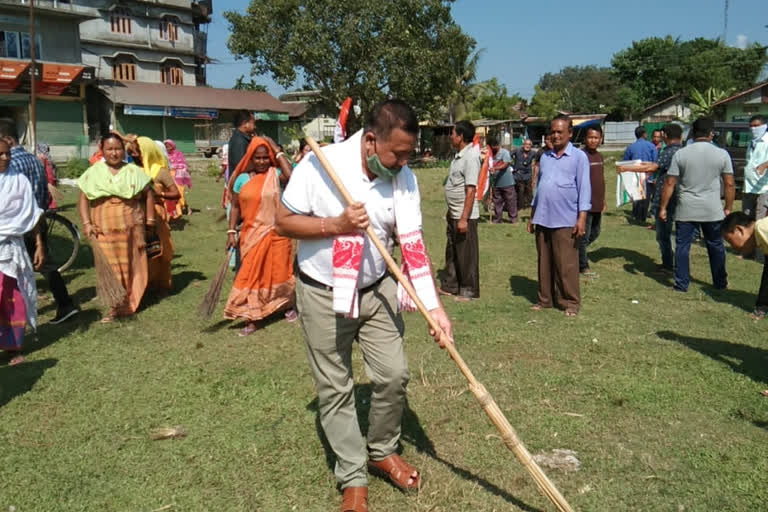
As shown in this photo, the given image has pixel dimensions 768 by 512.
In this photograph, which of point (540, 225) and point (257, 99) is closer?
point (540, 225)

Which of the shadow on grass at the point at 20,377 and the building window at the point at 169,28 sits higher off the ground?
the building window at the point at 169,28

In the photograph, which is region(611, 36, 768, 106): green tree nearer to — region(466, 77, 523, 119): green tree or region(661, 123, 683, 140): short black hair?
region(466, 77, 523, 119): green tree

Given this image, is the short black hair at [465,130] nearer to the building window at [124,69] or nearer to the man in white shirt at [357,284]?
the man in white shirt at [357,284]

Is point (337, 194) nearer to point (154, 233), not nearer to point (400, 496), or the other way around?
point (400, 496)

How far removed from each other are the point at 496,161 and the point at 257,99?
33.4 m

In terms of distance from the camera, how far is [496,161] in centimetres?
1280

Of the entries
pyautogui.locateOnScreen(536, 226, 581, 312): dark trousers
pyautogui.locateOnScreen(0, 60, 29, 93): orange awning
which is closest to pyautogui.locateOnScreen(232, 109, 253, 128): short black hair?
pyautogui.locateOnScreen(536, 226, 581, 312): dark trousers

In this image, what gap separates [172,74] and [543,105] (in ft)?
99.7

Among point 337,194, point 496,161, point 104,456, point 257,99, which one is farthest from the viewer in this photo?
point 257,99

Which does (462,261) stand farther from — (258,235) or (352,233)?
(352,233)

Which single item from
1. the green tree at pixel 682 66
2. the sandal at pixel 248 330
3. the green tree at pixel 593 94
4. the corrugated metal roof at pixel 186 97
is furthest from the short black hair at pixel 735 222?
the green tree at pixel 593 94

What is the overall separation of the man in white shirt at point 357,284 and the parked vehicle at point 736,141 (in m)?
14.8

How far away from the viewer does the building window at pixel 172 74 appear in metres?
43.4

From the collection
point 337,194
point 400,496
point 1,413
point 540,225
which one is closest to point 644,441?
point 400,496
